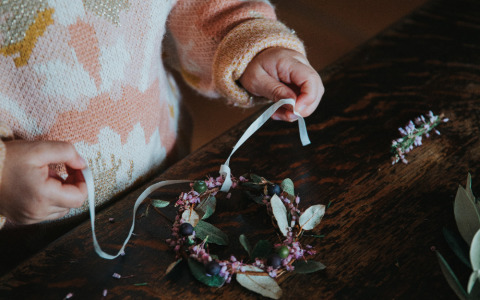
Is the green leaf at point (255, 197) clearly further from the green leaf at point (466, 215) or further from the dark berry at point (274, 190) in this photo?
the green leaf at point (466, 215)

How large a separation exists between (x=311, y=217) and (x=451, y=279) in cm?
14

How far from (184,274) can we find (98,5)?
315 mm

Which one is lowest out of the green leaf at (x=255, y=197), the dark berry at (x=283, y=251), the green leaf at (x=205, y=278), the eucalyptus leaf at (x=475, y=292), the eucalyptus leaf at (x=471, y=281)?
the eucalyptus leaf at (x=475, y=292)

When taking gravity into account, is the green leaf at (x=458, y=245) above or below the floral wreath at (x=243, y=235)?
below

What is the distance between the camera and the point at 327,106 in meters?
0.61

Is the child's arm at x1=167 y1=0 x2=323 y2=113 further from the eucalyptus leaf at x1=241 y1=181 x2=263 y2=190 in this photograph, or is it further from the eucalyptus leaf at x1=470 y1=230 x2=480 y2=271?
the eucalyptus leaf at x1=470 y1=230 x2=480 y2=271

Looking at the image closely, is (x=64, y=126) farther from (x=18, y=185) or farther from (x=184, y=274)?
(x=184, y=274)

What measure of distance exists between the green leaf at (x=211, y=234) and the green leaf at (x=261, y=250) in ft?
0.10

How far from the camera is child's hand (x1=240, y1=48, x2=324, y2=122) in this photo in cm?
55

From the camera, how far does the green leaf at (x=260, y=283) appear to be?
1.29 feet

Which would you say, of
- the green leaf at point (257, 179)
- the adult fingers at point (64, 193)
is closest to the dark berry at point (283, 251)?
the green leaf at point (257, 179)

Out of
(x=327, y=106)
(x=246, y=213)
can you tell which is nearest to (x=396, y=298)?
(x=246, y=213)

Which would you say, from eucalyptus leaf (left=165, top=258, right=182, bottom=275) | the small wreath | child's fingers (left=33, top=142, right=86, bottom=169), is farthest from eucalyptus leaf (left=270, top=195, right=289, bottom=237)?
child's fingers (left=33, top=142, right=86, bottom=169)

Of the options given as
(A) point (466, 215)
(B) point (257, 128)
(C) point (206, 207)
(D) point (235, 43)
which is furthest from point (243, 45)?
(A) point (466, 215)
